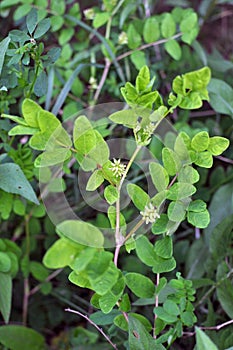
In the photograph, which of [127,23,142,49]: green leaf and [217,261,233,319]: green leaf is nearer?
[217,261,233,319]: green leaf

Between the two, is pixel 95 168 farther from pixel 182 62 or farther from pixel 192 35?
pixel 182 62

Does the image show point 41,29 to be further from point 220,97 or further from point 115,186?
point 220,97

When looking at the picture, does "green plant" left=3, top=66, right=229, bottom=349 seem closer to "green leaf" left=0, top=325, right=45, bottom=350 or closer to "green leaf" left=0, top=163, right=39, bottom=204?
"green leaf" left=0, top=163, right=39, bottom=204

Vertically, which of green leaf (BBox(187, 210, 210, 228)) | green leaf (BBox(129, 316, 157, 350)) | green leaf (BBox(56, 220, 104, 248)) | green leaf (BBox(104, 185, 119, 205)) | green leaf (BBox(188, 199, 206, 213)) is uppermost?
green leaf (BBox(56, 220, 104, 248))

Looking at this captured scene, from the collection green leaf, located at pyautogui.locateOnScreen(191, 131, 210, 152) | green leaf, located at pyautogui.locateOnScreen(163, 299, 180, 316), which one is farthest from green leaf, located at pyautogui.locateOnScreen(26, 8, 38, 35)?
green leaf, located at pyautogui.locateOnScreen(163, 299, 180, 316)

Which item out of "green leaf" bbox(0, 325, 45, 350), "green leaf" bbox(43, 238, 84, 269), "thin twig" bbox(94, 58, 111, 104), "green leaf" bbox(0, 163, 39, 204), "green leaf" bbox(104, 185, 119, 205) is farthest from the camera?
"thin twig" bbox(94, 58, 111, 104)

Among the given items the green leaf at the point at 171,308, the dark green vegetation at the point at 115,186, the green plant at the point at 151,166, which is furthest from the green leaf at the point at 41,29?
the green leaf at the point at 171,308
